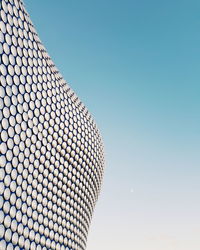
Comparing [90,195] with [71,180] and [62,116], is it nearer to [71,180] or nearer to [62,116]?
[71,180]

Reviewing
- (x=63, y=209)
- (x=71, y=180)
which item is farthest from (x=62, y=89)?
(x=63, y=209)

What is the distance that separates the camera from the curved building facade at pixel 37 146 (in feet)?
106

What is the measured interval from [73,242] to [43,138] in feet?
76.7

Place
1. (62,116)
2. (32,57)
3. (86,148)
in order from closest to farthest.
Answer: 1. (32,57)
2. (62,116)
3. (86,148)

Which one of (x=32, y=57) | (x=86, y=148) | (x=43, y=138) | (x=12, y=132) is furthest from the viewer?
(x=86, y=148)

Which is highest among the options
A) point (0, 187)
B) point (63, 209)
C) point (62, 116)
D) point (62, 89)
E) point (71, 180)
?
point (62, 89)

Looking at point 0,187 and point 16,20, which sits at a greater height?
point 16,20

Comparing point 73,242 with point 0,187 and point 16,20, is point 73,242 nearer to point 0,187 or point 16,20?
point 0,187

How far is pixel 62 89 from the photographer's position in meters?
49.7

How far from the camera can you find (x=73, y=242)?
55719mm

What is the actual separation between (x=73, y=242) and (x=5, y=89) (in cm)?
3445

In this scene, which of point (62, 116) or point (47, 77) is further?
point (62, 116)

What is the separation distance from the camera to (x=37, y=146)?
132 feet

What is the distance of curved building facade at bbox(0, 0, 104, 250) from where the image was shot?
106ft
